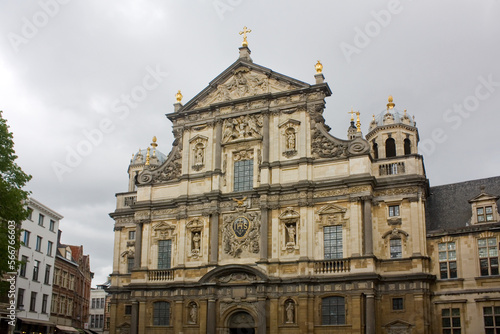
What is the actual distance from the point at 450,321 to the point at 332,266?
6546 millimetres

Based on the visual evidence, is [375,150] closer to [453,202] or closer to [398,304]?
[453,202]

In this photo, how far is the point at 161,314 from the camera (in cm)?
3359

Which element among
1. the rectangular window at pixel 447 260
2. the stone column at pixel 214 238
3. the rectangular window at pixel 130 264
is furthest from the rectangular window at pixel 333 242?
the rectangular window at pixel 130 264

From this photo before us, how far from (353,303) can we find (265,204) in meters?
7.55

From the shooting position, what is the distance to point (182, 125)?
37125 mm

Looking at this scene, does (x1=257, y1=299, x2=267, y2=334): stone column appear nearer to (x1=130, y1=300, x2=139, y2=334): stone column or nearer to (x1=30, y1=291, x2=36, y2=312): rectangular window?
(x1=130, y1=300, x2=139, y2=334): stone column

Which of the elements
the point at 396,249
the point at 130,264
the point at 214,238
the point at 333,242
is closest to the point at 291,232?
the point at 333,242

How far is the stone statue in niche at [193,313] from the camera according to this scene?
32375 millimetres

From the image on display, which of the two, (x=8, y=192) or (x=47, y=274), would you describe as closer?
(x=8, y=192)

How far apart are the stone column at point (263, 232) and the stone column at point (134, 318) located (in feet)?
28.6

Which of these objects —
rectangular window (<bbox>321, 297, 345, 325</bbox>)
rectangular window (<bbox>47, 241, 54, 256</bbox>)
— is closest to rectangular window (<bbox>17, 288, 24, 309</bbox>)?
rectangular window (<bbox>47, 241, 54, 256</bbox>)

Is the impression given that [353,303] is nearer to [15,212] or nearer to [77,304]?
[15,212]

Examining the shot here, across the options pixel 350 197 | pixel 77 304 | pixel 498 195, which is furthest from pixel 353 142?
pixel 77 304

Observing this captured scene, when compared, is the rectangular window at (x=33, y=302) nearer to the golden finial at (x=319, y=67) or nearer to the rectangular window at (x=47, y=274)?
the rectangular window at (x=47, y=274)
